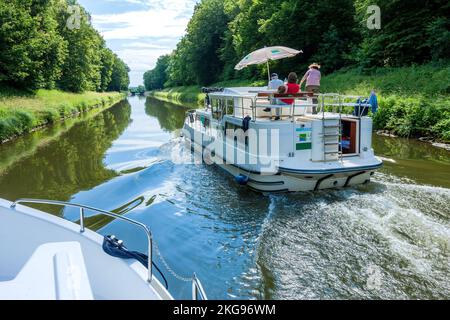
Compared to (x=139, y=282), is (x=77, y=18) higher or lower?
higher

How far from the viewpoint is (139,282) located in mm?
3979

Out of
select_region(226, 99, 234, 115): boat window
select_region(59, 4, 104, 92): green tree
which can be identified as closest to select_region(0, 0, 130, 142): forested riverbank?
select_region(59, 4, 104, 92): green tree

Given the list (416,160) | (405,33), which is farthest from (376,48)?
(416,160)

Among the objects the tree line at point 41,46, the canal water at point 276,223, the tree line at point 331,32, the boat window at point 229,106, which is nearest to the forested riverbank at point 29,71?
the tree line at point 41,46

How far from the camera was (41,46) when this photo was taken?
3475 centimetres

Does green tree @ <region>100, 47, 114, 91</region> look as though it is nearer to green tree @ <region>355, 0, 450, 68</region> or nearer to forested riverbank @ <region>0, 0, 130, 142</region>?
forested riverbank @ <region>0, 0, 130, 142</region>

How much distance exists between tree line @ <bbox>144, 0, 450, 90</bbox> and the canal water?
46.5 ft

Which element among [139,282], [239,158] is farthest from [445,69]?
[139,282]

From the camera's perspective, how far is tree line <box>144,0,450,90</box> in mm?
24734

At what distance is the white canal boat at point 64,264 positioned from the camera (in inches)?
151

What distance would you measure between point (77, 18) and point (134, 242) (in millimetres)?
55028

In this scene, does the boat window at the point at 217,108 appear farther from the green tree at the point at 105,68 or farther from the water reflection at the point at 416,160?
the green tree at the point at 105,68
